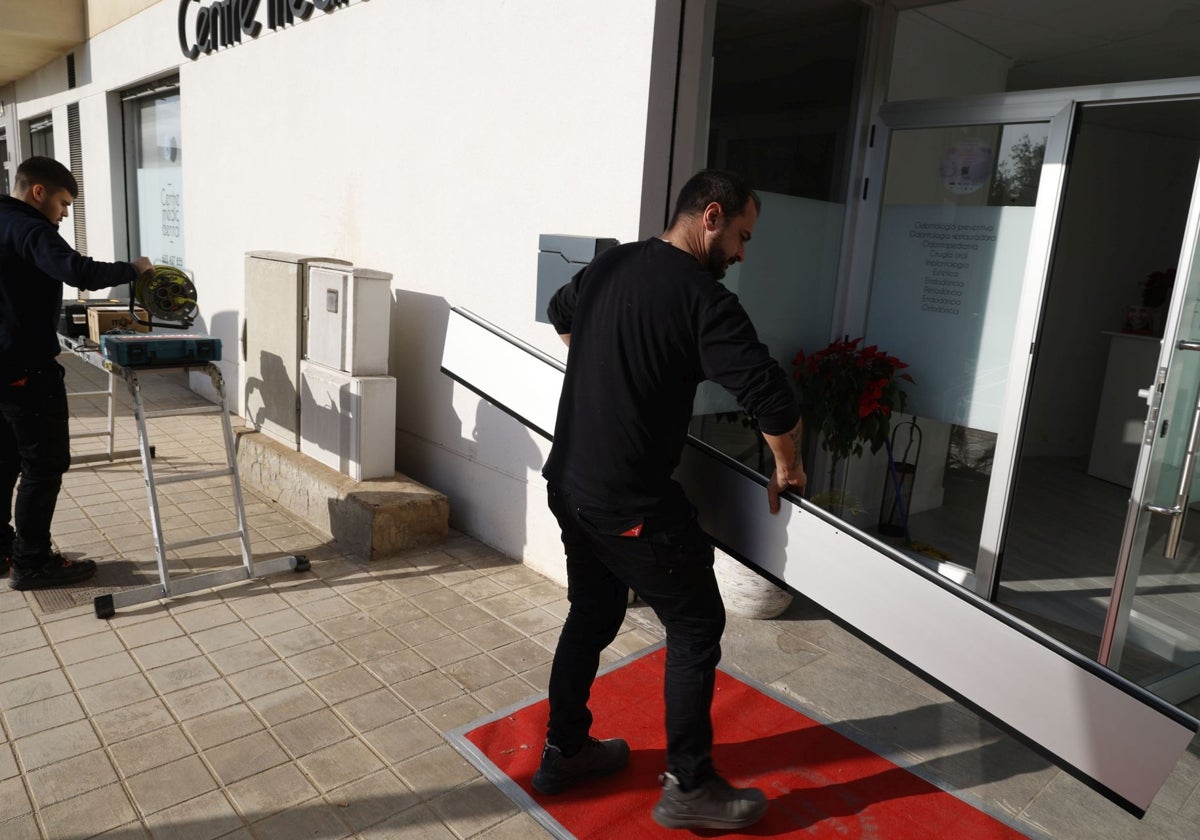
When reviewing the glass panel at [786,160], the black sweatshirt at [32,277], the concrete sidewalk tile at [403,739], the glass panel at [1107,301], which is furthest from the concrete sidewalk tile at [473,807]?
the glass panel at [1107,301]

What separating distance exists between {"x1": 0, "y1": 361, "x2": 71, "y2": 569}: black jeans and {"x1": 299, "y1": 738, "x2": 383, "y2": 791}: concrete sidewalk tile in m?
2.08

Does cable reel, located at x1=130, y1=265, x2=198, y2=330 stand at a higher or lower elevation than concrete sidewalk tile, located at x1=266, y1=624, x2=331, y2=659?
higher

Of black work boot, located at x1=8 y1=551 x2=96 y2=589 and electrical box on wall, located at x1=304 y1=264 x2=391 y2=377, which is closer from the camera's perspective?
black work boot, located at x1=8 y1=551 x2=96 y2=589

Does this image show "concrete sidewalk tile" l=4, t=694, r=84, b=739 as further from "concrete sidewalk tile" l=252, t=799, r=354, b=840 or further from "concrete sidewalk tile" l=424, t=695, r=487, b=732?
"concrete sidewalk tile" l=424, t=695, r=487, b=732

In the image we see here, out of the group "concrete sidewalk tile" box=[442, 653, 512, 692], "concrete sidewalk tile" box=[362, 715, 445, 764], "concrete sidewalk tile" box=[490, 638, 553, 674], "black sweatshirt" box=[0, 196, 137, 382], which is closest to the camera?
"concrete sidewalk tile" box=[362, 715, 445, 764]

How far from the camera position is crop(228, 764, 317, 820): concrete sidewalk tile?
256cm

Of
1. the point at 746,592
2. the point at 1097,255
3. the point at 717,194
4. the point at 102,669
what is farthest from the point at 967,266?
the point at 1097,255

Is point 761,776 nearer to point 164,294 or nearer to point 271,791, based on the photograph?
point 271,791

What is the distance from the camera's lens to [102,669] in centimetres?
330

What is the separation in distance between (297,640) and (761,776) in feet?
6.62

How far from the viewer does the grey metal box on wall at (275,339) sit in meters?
5.25

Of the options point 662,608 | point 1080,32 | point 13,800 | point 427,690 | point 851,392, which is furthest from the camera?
point 1080,32

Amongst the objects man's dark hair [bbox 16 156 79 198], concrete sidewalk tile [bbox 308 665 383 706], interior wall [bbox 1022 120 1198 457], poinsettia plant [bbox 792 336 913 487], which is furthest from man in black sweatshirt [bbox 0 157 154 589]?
interior wall [bbox 1022 120 1198 457]

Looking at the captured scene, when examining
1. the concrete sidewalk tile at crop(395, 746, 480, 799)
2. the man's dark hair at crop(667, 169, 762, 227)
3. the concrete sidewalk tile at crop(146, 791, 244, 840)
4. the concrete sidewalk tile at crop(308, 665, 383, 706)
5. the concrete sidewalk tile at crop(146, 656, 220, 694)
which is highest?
the man's dark hair at crop(667, 169, 762, 227)
